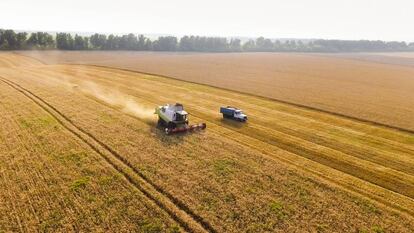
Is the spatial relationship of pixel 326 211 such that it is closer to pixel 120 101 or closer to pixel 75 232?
pixel 75 232

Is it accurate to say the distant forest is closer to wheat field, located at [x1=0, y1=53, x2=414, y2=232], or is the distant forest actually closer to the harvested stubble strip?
wheat field, located at [x1=0, y1=53, x2=414, y2=232]

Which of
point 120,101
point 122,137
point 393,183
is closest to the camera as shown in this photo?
point 393,183

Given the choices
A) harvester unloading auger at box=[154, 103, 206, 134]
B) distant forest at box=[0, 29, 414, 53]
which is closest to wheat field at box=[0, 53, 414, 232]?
harvester unloading auger at box=[154, 103, 206, 134]

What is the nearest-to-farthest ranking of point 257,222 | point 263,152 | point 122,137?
point 257,222
point 263,152
point 122,137

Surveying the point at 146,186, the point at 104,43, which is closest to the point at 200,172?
the point at 146,186

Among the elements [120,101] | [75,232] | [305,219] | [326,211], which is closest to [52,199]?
[75,232]

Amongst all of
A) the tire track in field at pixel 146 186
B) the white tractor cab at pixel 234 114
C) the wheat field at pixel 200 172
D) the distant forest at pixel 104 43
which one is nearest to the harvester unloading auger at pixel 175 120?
the wheat field at pixel 200 172
